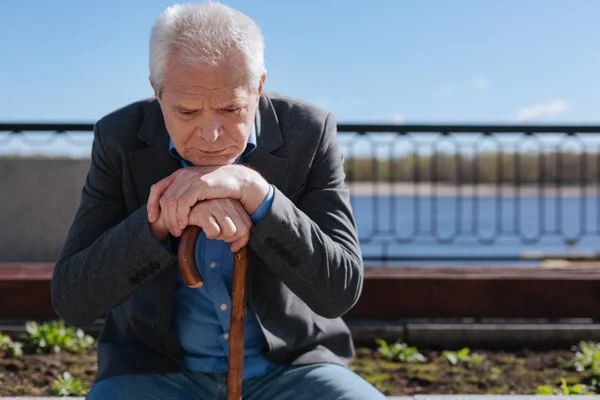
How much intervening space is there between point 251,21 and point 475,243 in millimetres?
6202

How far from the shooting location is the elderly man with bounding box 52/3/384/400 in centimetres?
192

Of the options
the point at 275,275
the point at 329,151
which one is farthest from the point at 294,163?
the point at 275,275

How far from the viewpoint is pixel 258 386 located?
2.24 meters

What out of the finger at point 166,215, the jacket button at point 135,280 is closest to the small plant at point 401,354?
the jacket button at point 135,280

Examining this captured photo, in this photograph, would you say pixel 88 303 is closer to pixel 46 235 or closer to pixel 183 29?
pixel 183 29

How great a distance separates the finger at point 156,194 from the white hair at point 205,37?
259 millimetres

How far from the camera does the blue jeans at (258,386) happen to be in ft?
6.97

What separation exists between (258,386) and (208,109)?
2.76 ft

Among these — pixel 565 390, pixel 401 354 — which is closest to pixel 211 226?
pixel 565 390

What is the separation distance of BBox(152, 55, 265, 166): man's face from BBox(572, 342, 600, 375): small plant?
2924 mm

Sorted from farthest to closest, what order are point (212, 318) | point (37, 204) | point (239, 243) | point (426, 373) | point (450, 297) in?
point (37, 204)
point (450, 297)
point (426, 373)
point (212, 318)
point (239, 243)

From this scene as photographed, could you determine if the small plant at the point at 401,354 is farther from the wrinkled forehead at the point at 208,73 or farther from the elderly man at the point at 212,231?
the wrinkled forehead at the point at 208,73

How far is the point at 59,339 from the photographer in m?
4.52

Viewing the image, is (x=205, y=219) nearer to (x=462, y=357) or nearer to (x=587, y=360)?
(x=462, y=357)
